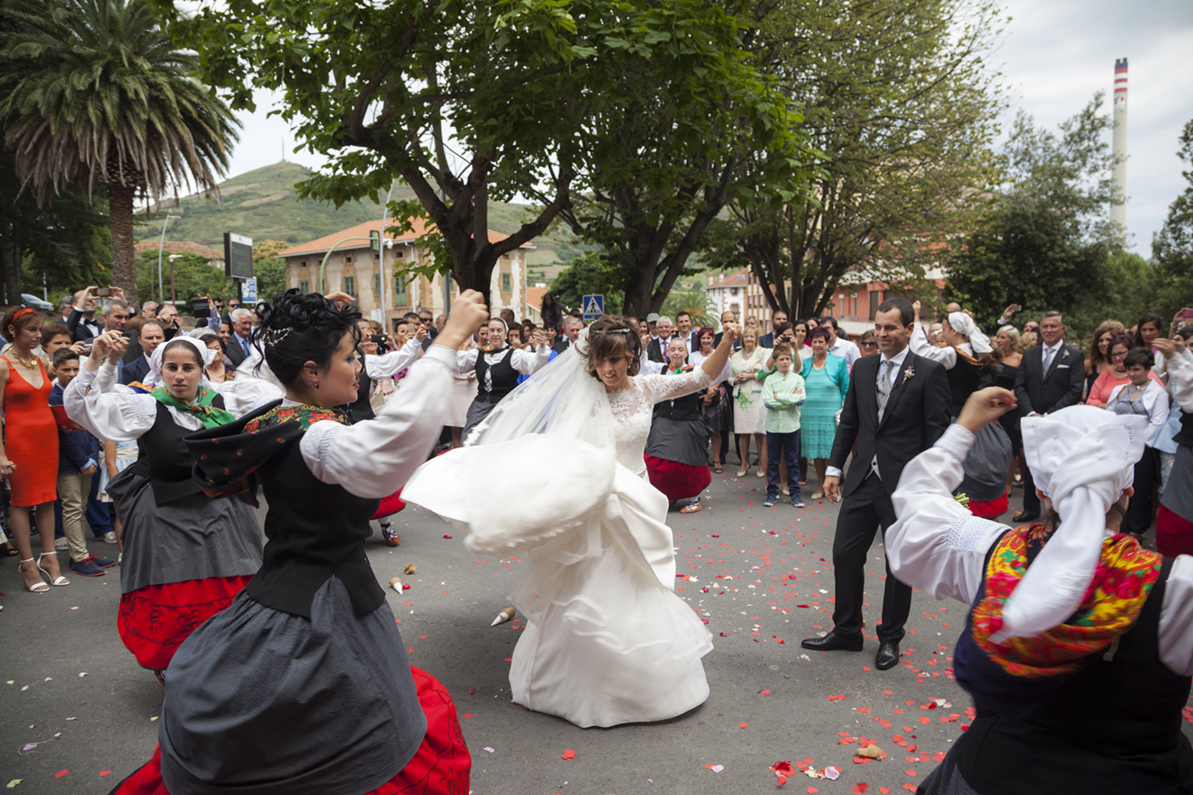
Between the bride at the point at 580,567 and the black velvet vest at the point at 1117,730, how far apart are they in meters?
2.19

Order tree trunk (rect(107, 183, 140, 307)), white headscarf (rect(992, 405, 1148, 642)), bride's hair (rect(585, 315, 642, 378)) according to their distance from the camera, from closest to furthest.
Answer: white headscarf (rect(992, 405, 1148, 642)), bride's hair (rect(585, 315, 642, 378)), tree trunk (rect(107, 183, 140, 307))

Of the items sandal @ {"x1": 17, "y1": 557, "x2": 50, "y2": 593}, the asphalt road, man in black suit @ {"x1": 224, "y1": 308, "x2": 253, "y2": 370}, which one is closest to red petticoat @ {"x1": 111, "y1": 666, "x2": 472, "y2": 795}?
the asphalt road

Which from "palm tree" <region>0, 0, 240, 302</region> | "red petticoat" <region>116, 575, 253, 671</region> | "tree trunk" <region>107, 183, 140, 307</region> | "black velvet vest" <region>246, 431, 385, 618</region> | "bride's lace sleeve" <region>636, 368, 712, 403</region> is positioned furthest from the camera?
"tree trunk" <region>107, 183, 140, 307</region>

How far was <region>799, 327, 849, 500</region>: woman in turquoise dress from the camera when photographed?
30.8 ft

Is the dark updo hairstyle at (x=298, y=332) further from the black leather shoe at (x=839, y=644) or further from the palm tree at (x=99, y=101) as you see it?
the palm tree at (x=99, y=101)

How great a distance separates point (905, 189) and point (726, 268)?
18.7 feet

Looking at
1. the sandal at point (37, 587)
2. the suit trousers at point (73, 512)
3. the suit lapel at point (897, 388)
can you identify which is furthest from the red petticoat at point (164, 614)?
the suit lapel at point (897, 388)

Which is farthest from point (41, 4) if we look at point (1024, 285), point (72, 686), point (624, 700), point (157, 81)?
point (1024, 285)

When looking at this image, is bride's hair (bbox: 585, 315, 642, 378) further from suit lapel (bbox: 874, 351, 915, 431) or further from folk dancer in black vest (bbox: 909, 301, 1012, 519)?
folk dancer in black vest (bbox: 909, 301, 1012, 519)

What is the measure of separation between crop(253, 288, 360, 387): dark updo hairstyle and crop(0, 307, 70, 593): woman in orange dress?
496 centimetres

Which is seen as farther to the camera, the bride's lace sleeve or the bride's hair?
the bride's lace sleeve

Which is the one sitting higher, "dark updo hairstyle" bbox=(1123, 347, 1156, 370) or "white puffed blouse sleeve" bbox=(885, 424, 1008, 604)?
"dark updo hairstyle" bbox=(1123, 347, 1156, 370)

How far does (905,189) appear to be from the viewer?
62.6ft

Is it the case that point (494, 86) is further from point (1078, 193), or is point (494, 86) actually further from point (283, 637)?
point (1078, 193)
